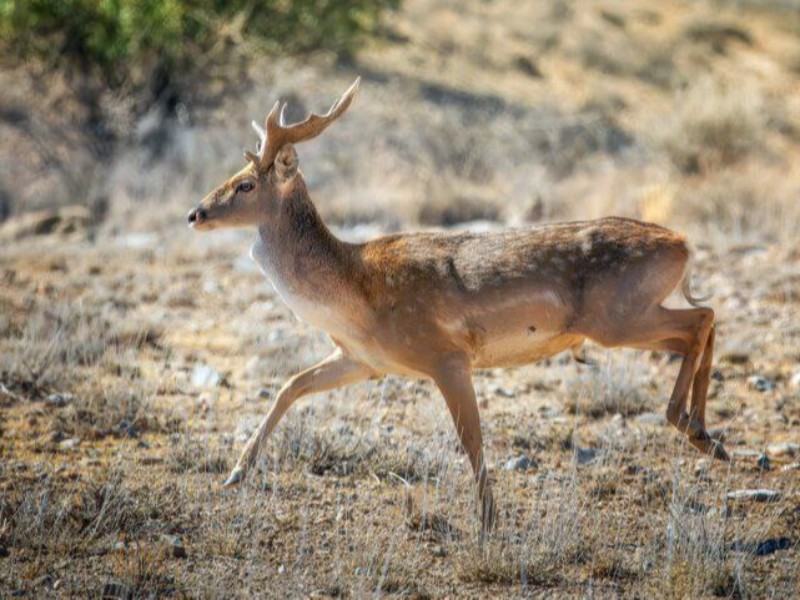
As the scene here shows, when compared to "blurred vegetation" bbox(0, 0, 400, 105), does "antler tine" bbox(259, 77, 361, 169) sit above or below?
below

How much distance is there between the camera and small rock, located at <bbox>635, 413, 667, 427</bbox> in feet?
28.4

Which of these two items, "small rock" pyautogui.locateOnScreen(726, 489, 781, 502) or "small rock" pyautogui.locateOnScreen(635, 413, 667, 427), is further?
"small rock" pyautogui.locateOnScreen(635, 413, 667, 427)

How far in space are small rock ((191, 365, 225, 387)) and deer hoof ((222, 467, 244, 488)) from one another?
2662 millimetres

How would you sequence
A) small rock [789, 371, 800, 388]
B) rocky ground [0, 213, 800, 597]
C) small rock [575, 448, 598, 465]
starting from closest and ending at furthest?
rocky ground [0, 213, 800, 597]
small rock [575, 448, 598, 465]
small rock [789, 371, 800, 388]

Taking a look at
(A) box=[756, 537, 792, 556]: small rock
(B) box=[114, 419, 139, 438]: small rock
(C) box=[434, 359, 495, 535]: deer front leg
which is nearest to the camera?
(A) box=[756, 537, 792, 556]: small rock

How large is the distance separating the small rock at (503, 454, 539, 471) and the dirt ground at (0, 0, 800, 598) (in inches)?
1.4

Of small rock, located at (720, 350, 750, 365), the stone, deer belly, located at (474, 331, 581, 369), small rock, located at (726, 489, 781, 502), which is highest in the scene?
the stone

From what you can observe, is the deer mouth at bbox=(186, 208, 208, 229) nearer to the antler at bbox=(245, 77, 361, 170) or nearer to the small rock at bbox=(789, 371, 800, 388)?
the antler at bbox=(245, 77, 361, 170)

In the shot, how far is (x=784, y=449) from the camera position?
8.23 meters

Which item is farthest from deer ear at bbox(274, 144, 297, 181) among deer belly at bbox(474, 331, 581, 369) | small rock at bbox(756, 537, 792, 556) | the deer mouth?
small rock at bbox(756, 537, 792, 556)

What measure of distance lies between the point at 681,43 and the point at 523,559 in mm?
38271

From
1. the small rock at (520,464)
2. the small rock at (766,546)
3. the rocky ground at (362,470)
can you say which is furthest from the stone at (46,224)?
the small rock at (766,546)

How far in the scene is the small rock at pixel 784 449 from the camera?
818 cm

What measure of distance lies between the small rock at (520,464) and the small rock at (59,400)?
11.2 feet
